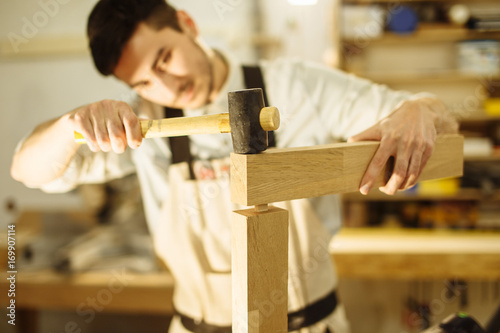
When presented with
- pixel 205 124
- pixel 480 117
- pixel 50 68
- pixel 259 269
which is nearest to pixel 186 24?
pixel 205 124

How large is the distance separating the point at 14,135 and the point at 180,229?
676mm

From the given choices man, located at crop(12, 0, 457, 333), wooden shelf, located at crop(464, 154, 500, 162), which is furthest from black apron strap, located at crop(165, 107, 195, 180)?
wooden shelf, located at crop(464, 154, 500, 162)

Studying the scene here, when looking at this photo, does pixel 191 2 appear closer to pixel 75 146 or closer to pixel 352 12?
pixel 352 12

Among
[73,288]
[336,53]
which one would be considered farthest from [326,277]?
[336,53]

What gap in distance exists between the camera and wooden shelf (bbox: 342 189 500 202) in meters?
2.87

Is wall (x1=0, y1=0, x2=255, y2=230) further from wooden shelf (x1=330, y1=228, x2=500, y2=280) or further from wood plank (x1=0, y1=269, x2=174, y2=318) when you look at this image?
wooden shelf (x1=330, y1=228, x2=500, y2=280)

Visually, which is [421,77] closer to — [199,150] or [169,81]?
[199,150]

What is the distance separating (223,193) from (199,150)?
14 cm

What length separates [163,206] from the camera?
119 cm

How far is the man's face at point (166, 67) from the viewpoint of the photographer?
916 millimetres

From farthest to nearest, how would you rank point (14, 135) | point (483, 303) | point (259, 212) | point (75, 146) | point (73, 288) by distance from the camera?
point (483, 303)
point (73, 288)
point (14, 135)
point (75, 146)
point (259, 212)

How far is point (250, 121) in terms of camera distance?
555 mm

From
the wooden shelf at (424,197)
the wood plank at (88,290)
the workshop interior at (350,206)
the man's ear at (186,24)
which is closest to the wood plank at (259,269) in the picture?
the man's ear at (186,24)

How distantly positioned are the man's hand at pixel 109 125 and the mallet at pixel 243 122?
9cm
